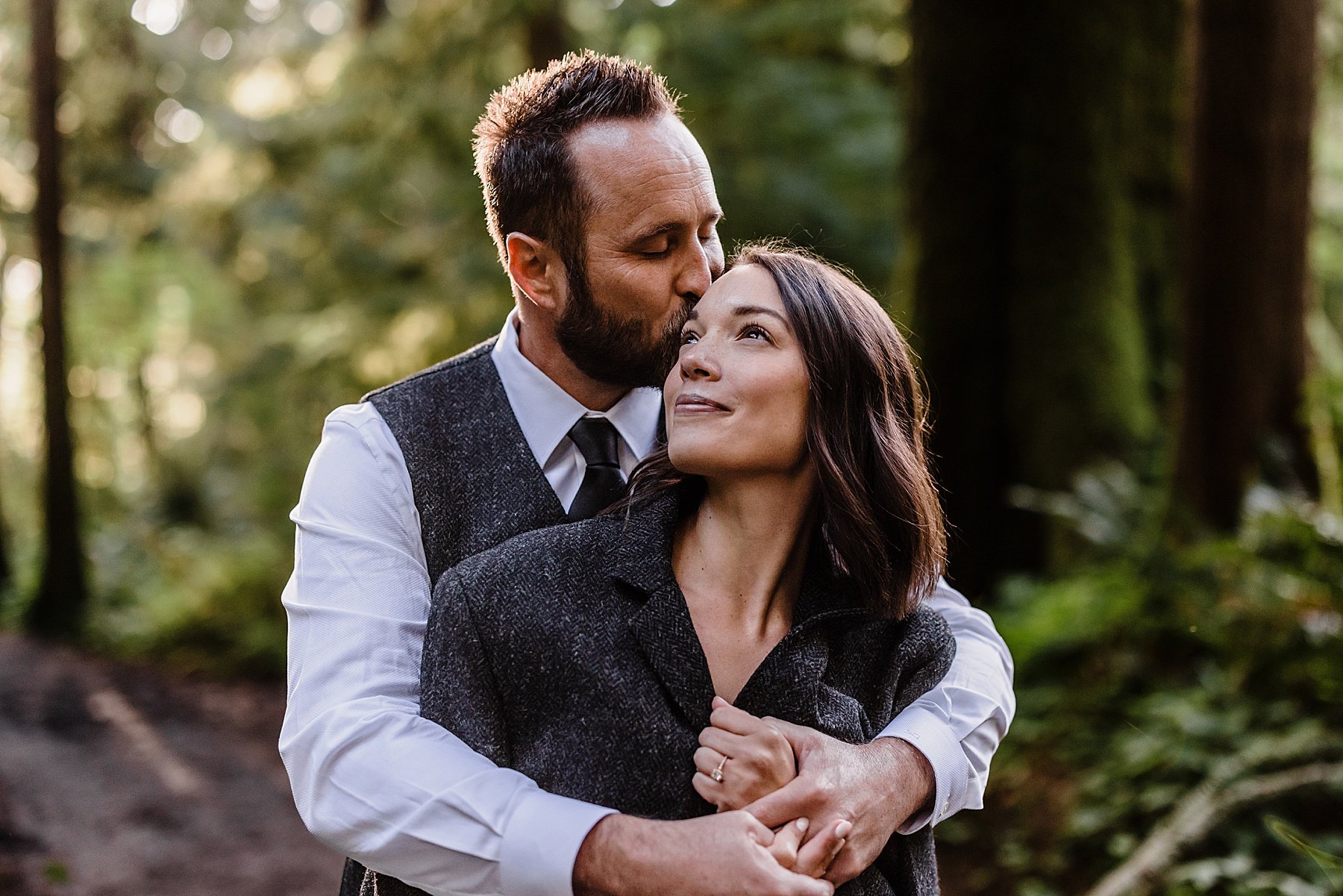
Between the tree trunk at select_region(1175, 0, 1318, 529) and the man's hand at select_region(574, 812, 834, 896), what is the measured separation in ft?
16.4

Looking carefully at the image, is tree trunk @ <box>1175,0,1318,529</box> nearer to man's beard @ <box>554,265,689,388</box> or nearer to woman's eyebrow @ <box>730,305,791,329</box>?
man's beard @ <box>554,265,689,388</box>

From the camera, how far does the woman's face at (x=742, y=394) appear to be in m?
2.03

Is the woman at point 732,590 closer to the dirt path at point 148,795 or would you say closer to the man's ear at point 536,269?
the man's ear at point 536,269

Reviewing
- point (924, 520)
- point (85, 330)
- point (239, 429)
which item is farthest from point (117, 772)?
point (85, 330)

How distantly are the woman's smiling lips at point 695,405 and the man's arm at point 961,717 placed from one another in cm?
65

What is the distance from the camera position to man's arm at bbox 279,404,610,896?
6.00 feet

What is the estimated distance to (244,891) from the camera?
19.1ft

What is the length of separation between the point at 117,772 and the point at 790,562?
23.4 feet

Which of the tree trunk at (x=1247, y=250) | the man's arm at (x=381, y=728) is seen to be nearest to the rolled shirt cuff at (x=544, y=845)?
the man's arm at (x=381, y=728)

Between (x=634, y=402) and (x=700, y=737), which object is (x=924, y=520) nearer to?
(x=700, y=737)

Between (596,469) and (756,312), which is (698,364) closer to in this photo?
(756,312)

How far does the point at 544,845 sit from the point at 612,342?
1083 millimetres

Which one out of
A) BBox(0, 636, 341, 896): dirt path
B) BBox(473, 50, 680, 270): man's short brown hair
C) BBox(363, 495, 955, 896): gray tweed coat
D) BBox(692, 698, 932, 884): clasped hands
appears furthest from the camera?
BBox(0, 636, 341, 896): dirt path

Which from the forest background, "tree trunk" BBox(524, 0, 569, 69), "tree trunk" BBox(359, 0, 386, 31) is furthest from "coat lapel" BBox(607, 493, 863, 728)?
"tree trunk" BBox(359, 0, 386, 31)
